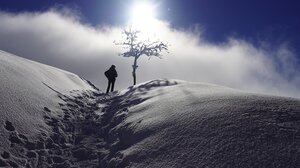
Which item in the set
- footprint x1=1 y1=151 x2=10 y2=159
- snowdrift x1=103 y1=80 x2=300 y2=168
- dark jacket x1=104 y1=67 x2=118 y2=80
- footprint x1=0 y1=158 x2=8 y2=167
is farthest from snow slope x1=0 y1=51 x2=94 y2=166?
dark jacket x1=104 y1=67 x2=118 y2=80

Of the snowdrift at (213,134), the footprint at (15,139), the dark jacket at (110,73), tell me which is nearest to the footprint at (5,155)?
the footprint at (15,139)

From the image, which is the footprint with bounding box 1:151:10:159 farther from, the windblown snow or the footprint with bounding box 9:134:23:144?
the footprint with bounding box 9:134:23:144

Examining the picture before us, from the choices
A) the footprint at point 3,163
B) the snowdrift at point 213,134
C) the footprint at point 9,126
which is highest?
the snowdrift at point 213,134

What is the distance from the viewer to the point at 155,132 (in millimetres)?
10227

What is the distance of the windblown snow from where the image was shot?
8078mm

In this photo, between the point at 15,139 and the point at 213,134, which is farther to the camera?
the point at 15,139

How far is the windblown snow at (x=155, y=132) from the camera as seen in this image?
808 cm

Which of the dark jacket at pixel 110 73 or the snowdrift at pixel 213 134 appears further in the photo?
the dark jacket at pixel 110 73

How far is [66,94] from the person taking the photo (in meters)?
17.5

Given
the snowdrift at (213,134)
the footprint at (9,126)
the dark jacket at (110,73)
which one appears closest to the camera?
the snowdrift at (213,134)

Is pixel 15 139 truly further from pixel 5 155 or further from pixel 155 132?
pixel 155 132

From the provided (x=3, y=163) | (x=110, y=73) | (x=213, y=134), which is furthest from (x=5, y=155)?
(x=110, y=73)

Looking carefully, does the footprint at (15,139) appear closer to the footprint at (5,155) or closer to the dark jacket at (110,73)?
the footprint at (5,155)

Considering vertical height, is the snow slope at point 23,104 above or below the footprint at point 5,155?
above
